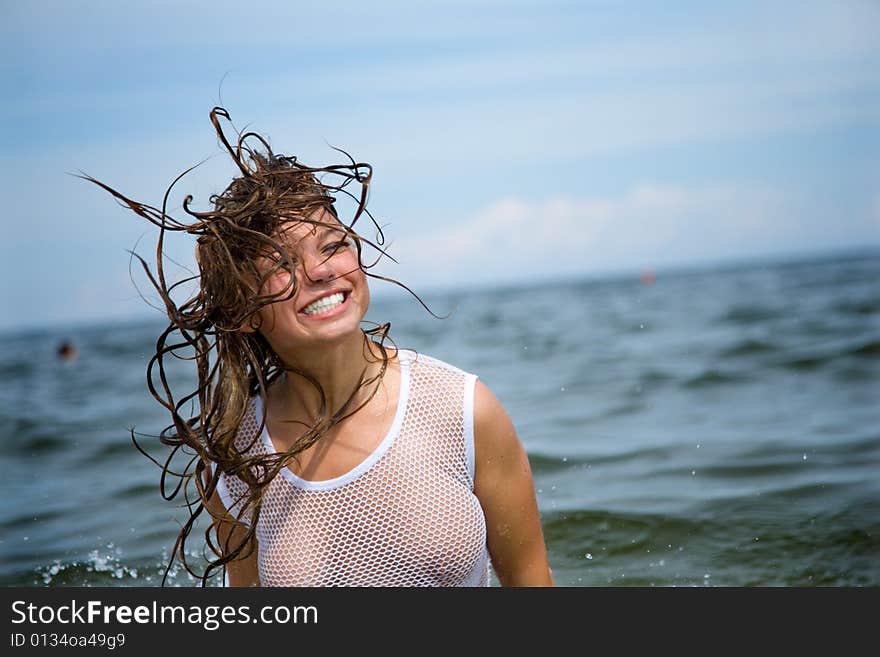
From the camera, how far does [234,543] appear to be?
3.19m

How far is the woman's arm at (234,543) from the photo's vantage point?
3.11m

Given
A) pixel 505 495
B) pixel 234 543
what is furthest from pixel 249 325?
pixel 505 495

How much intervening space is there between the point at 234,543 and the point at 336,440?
54cm

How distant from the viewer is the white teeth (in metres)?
2.72

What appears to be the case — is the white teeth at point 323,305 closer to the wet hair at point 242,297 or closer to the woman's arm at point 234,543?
the wet hair at point 242,297

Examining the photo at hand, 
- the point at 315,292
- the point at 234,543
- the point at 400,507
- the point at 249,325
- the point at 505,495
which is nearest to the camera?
the point at 315,292

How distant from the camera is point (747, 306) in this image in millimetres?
20828

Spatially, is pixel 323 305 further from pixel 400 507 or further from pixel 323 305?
pixel 400 507

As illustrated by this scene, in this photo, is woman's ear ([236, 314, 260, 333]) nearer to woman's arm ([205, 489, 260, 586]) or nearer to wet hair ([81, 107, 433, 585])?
wet hair ([81, 107, 433, 585])

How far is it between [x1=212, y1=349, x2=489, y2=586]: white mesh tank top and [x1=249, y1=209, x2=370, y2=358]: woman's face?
355 millimetres

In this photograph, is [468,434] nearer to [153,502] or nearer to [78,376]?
[153,502]

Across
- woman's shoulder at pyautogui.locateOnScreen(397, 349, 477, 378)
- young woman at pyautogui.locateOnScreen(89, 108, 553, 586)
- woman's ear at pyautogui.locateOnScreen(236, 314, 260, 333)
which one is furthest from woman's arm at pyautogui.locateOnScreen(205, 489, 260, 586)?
woman's shoulder at pyautogui.locateOnScreen(397, 349, 477, 378)

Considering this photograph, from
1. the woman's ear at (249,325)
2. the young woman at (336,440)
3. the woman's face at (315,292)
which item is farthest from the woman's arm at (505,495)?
the woman's ear at (249,325)
